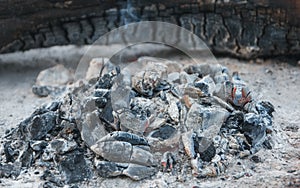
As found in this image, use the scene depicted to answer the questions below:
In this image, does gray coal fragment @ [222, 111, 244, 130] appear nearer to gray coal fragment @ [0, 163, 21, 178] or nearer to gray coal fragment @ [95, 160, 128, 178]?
gray coal fragment @ [95, 160, 128, 178]

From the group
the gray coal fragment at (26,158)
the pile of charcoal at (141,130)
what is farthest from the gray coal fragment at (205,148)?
the gray coal fragment at (26,158)

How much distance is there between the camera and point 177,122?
6.92ft

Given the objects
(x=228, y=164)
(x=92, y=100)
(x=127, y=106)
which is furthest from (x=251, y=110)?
(x=92, y=100)

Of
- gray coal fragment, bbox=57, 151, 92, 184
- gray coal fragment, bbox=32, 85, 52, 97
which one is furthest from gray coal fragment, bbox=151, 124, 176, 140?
gray coal fragment, bbox=32, 85, 52, 97

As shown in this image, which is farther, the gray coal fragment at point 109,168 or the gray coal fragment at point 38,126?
the gray coal fragment at point 38,126

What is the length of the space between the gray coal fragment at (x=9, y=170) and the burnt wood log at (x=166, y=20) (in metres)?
1.02

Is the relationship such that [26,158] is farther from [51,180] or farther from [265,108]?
[265,108]

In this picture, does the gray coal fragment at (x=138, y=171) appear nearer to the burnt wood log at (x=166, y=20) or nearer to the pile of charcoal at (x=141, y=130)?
the pile of charcoal at (x=141, y=130)

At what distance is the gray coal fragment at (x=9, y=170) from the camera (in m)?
2.01

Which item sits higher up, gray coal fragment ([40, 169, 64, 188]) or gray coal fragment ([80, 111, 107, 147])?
gray coal fragment ([80, 111, 107, 147])

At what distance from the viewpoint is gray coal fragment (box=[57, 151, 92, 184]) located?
6.43 feet

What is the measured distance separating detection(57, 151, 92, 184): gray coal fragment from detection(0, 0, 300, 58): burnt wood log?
106 centimetres

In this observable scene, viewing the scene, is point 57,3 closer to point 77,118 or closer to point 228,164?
point 77,118

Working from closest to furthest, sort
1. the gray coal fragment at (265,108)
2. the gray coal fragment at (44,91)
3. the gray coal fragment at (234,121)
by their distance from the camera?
1. the gray coal fragment at (234,121)
2. the gray coal fragment at (265,108)
3. the gray coal fragment at (44,91)
